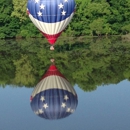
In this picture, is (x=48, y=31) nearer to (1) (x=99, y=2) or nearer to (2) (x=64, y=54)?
(2) (x=64, y=54)

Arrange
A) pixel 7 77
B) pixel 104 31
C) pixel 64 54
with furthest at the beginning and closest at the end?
pixel 104 31, pixel 64 54, pixel 7 77

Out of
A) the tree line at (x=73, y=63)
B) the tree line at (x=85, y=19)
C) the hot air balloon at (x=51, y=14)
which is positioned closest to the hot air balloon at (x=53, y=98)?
the tree line at (x=73, y=63)

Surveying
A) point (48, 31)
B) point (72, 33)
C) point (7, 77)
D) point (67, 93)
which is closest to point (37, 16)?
point (48, 31)

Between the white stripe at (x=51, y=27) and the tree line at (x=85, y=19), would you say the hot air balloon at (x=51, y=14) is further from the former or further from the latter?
the tree line at (x=85, y=19)

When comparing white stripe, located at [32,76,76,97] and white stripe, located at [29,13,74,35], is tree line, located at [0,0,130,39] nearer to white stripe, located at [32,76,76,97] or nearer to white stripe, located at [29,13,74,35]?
white stripe, located at [29,13,74,35]

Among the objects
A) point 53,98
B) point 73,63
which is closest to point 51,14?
point 73,63

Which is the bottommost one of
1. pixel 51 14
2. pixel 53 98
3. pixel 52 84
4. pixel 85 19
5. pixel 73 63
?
pixel 85 19

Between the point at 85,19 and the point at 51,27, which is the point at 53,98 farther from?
the point at 85,19
